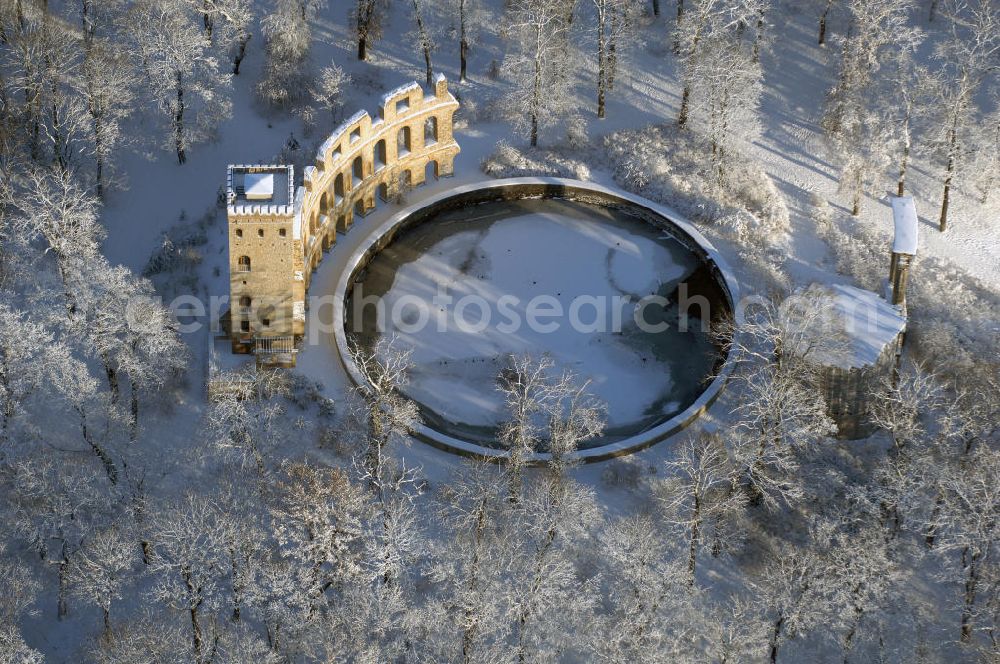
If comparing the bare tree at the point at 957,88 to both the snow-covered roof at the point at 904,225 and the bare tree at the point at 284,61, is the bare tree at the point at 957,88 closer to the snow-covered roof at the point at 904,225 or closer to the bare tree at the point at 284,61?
the snow-covered roof at the point at 904,225

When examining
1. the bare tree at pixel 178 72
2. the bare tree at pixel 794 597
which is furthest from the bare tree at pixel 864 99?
the bare tree at pixel 178 72

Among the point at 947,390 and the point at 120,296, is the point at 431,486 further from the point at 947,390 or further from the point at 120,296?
the point at 947,390

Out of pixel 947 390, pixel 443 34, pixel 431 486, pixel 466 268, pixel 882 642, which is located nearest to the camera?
pixel 882 642

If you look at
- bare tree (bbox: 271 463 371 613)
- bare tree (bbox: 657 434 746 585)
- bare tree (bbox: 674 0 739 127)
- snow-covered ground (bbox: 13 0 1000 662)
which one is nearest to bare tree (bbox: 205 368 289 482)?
snow-covered ground (bbox: 13 0 1000 662)

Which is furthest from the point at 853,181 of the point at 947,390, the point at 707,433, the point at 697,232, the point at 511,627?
the point at 511,627

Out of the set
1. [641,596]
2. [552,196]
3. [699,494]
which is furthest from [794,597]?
[552,196]

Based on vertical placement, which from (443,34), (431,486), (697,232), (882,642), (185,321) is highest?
(443,34)

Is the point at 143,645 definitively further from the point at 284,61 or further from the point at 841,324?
the point at 284,61
